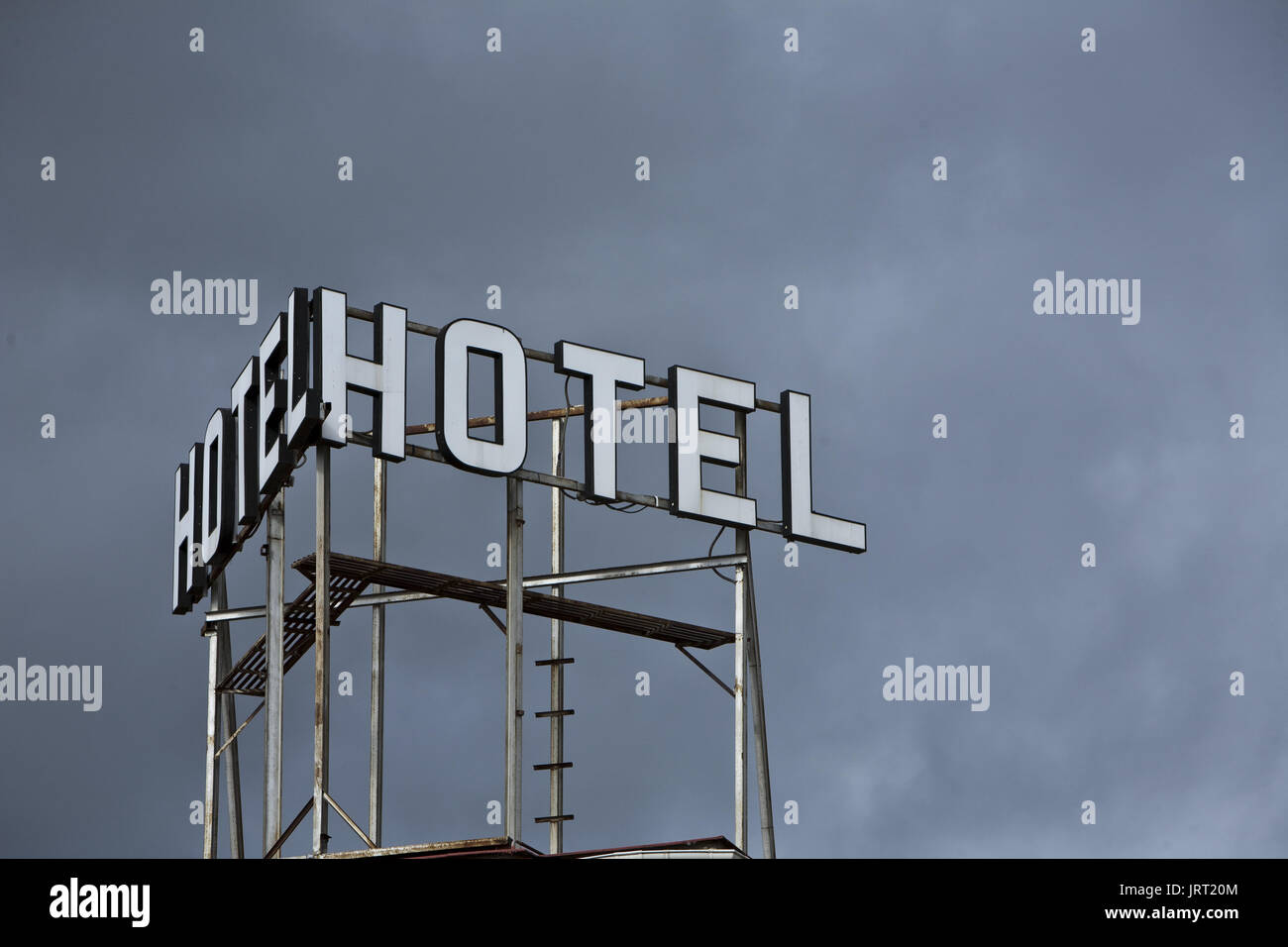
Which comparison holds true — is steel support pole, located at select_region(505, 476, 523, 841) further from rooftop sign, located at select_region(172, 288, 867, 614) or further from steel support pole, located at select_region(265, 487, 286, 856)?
steel support pole, located at select_region(265, 487, 286, 856)

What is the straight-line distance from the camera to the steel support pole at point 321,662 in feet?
117

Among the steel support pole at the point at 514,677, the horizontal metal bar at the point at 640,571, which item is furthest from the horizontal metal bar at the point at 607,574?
the steel support pole at the point at 514,677

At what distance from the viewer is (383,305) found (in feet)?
130

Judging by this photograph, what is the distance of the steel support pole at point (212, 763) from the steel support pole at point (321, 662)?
6869 mm

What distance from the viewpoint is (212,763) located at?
4431cm

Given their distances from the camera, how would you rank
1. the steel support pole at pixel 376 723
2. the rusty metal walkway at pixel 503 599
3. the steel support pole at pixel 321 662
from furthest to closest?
the steel support pole at pixel 376 723 → the rusty metal walkway at pixel 503 599 → the steel support pole at pixel 321 662

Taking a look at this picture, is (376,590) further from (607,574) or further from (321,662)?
(321,662)

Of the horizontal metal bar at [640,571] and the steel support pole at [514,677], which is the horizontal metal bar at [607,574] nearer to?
the horizontal metal bar at [640,571]

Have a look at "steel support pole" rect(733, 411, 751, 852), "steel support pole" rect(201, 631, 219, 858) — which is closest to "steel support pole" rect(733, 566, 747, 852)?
"steel support pole" rect(733, 411, 751, 852)

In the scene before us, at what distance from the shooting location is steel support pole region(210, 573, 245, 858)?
4444cm

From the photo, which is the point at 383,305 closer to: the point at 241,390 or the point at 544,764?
the point at 241,390

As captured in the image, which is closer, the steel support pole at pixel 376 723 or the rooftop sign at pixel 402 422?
the rooftop sign at pixel 402 422

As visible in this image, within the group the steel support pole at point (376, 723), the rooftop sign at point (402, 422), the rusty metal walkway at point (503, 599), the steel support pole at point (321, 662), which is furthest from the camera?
the steel support pole at point (376, 723)
